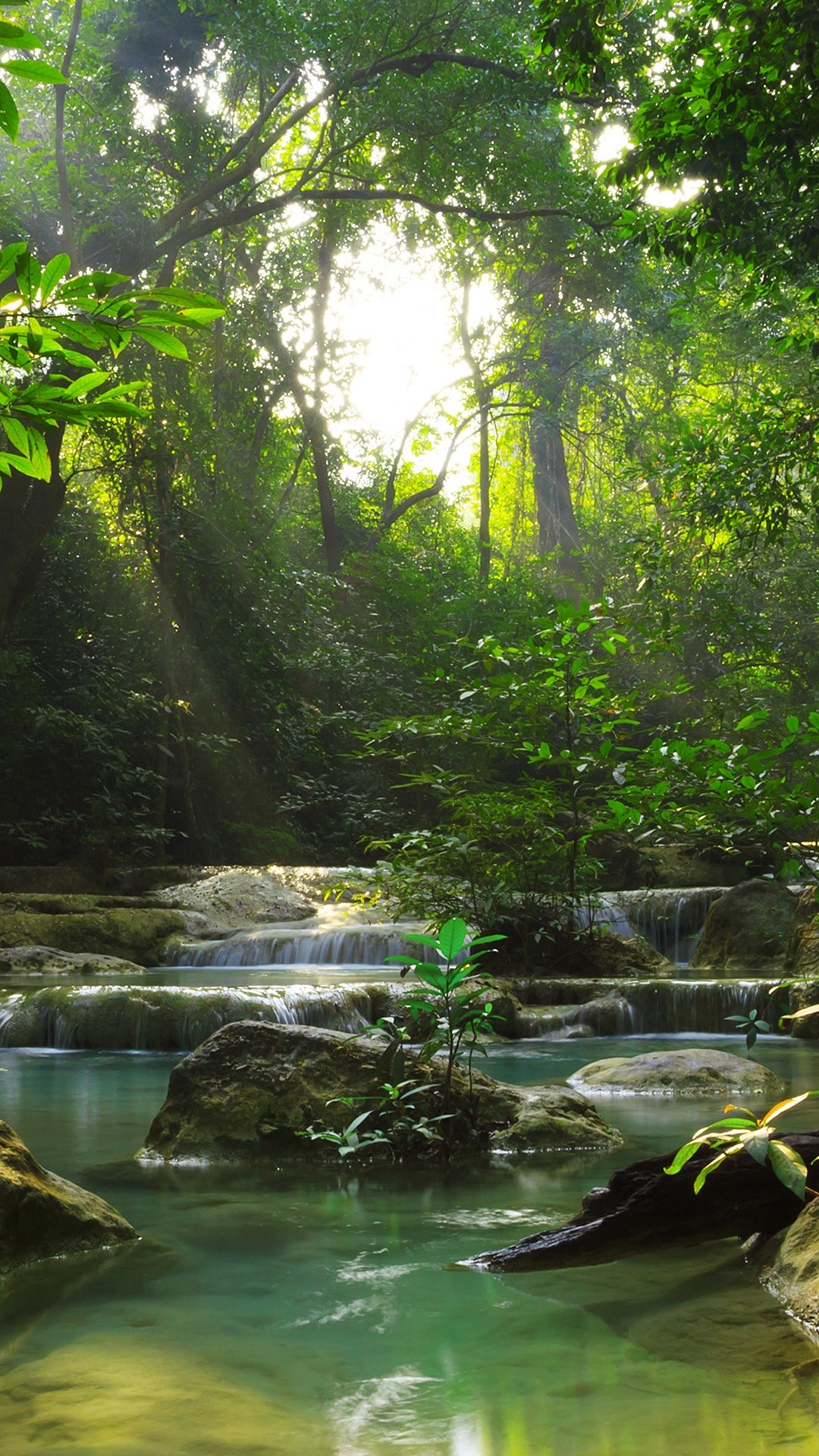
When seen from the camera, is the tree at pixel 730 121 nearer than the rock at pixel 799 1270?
No

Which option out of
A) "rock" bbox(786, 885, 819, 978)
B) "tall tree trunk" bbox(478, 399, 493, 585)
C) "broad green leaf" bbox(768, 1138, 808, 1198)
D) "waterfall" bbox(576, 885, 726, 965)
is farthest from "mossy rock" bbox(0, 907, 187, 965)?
"tall tree trunk" bbox(478, 399, 493, 585)

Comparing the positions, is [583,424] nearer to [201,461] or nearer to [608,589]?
[608,589]

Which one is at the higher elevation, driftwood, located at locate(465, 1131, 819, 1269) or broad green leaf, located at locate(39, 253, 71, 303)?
broad green leaf, located at locate(39, 253, 71, 303)

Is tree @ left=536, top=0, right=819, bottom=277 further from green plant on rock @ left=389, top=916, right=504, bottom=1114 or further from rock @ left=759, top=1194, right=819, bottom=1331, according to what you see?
rock @ left=759, top=1194, right=819, bottom=1331

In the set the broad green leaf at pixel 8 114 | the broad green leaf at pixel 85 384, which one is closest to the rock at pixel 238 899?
the broad green leaf at pixel 85 384

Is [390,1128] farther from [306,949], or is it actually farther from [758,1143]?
[306,949]

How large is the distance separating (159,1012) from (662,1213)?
5528 millimetres

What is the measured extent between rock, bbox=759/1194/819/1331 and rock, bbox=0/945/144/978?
26.3 feet

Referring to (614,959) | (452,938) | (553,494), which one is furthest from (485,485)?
(452,938)

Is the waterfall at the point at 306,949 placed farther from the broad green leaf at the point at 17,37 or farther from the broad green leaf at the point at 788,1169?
the broad green leaf at the point at 17,37

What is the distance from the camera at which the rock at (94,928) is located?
11461 mm

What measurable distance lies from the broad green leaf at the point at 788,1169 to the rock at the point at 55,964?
876cm

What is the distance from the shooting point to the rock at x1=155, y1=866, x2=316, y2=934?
13719mm

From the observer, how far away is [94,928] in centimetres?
1202
